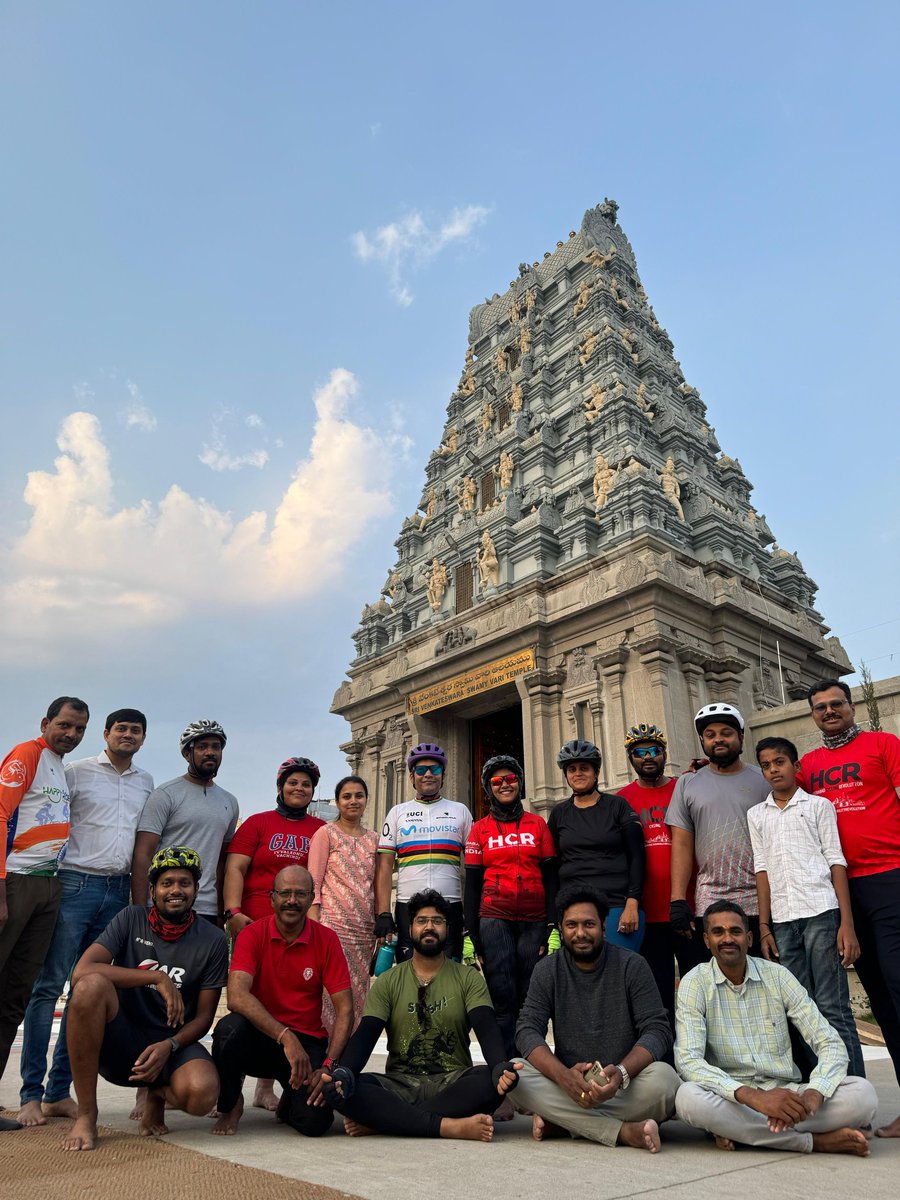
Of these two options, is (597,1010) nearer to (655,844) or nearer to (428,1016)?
(428,1016)

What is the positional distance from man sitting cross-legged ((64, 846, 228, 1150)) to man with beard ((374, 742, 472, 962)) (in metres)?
1.52

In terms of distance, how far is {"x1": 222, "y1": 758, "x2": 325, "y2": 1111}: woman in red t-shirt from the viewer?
5715 mm

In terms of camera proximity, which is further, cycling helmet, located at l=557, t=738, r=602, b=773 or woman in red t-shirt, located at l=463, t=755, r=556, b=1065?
cycling helmet, located at l=557, t=738, r=602, b=773

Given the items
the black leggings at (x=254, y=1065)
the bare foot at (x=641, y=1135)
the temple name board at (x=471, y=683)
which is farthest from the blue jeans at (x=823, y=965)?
the temple name board at (x=471, y=683)

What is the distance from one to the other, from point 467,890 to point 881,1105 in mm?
3028

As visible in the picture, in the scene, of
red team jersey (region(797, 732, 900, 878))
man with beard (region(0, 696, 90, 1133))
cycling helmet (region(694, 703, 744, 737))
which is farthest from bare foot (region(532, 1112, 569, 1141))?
man with beard (region(0, 696, 90, 1133))

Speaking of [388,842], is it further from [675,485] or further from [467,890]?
[675,485]

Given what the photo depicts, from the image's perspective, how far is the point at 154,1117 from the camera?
433 cm

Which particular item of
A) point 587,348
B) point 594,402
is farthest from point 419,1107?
point 587,348

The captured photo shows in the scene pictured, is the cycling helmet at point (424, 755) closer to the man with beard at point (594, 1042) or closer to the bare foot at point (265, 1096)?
the man with beard at point (594, 1042)

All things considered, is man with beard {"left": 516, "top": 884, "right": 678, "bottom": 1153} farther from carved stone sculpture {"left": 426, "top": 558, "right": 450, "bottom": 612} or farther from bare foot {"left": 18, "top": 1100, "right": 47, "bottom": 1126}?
carved stone sculpture {"left": 426, "top": 558, "right": 450, "bottom": 612}

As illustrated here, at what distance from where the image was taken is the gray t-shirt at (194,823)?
5836mm

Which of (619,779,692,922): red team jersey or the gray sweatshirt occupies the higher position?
(619,779,692,922): red team jersey

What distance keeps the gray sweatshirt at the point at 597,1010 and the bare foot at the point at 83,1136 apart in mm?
2170
